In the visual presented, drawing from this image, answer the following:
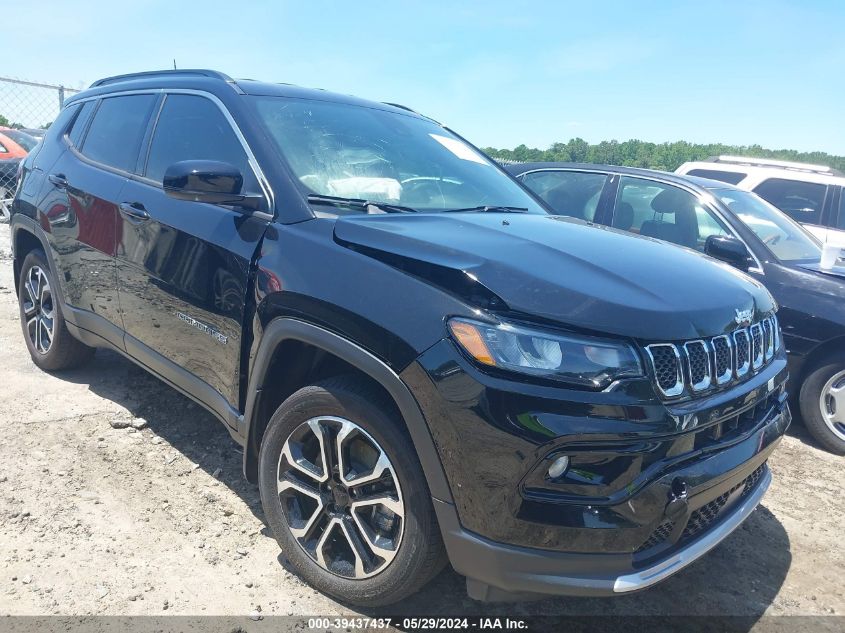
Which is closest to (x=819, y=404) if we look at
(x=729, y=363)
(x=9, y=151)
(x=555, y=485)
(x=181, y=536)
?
(x=729, y=363)

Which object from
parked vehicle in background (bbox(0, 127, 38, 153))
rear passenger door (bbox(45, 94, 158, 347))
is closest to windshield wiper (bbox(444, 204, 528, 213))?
rear passenger door (bbox(45, 94, 158, 347))

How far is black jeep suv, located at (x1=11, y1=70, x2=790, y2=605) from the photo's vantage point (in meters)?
1.90

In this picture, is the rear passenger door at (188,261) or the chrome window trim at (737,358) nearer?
the chrome window trim at (737,358)

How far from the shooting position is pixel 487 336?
1.93 m

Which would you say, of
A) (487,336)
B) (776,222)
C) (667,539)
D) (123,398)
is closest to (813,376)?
(776,222)

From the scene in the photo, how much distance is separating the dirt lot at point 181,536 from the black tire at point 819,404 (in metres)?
0.24

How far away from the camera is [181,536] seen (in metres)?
2.88

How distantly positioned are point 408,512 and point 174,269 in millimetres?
1625

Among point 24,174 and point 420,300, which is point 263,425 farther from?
point 24,174

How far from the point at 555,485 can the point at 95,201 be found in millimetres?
3043

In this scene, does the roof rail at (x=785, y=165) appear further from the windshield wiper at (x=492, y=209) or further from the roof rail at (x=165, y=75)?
the roof rail at (x=165, y=75)

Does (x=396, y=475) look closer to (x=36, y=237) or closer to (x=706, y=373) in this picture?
(x=706, y=373)

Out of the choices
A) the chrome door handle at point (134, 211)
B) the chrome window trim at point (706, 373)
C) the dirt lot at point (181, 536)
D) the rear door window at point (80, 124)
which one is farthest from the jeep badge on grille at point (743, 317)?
the rear door window at point (80, 124)

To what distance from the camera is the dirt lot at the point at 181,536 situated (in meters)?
2.52
